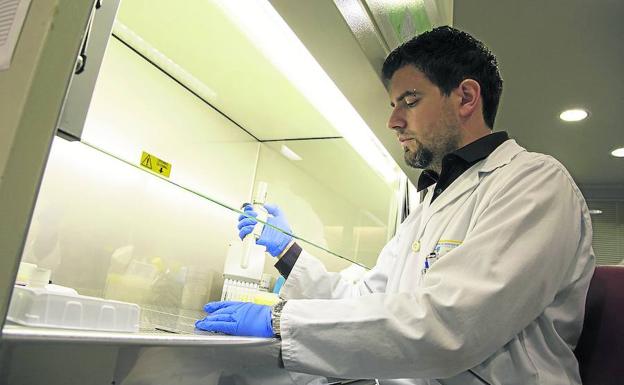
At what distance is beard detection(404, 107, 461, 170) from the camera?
4.83 ft

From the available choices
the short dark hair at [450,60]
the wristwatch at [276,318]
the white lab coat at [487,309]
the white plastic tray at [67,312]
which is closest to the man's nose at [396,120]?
the short dark hair at [450,60]

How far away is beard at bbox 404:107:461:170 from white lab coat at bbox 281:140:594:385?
1.08 feet

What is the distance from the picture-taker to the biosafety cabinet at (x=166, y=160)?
1.54 ft

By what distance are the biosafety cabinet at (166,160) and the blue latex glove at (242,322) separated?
0.17ft

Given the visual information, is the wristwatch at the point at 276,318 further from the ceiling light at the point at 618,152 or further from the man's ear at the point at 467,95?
the ceiling light at the point at 618,152

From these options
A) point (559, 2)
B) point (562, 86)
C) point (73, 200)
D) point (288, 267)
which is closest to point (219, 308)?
point (288, 267)

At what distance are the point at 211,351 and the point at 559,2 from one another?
7.73ft

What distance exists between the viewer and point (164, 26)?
4.27ft

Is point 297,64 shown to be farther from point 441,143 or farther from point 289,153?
point 289,153

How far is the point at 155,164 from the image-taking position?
158 cm

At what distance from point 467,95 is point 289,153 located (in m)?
0.95

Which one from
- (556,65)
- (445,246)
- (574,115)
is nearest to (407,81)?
(445,246)

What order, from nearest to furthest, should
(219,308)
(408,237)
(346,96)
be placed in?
(219,308), (346,96), (408,237)

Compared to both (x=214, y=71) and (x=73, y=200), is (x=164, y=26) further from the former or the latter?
(x=73, y=200)
